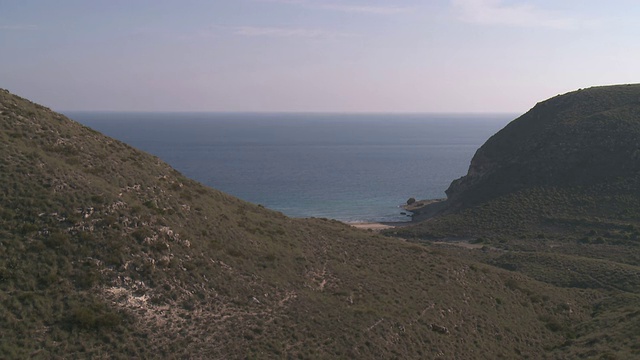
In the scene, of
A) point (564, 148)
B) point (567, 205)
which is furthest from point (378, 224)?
point (564, 148)

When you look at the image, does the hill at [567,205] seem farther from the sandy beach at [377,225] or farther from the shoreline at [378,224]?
the sandy beach at [377,225]

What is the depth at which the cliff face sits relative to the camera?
7775cm

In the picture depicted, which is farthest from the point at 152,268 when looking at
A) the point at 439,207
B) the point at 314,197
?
the point at 314,197

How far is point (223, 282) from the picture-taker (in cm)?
2567

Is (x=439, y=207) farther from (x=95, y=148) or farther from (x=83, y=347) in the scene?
(x=83, y=347)

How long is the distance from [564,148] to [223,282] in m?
72.6

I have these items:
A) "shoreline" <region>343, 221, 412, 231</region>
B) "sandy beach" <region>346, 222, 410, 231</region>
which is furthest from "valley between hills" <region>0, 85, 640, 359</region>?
"shoreline" <region>343, 221, 412, 231</region>

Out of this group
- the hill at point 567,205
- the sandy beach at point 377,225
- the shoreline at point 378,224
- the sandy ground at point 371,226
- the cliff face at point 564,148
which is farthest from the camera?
the shoreline at point 378,224

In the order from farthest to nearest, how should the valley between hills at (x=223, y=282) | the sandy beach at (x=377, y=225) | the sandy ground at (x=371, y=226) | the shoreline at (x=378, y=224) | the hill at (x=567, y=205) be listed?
the shoreline at (x=378, y=224), the sandy beach at (x=377, y=225), the sandy ground at (x=371, y=226), the hill at (x=567, y=205), the valley between hills at (x=223, y=282)

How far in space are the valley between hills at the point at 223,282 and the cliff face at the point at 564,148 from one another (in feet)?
99.2

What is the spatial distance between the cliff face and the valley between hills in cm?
3022

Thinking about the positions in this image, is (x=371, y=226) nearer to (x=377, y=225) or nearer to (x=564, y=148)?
(x=377, y=225)

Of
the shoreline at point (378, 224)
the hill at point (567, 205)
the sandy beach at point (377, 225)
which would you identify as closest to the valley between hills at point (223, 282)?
the hill at point (567, 205)

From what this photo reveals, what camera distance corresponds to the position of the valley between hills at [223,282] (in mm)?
20438
